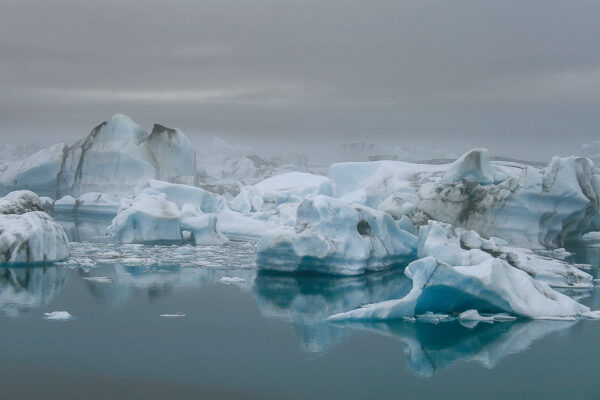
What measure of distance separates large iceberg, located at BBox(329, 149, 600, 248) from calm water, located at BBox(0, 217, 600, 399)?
5.94m

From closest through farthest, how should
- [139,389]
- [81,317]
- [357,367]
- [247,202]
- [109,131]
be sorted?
[139,389] < [357,367] < [81,317] < [247,202] < [109,131]

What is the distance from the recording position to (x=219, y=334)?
8055 mm

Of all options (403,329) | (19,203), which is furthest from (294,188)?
(403,329)

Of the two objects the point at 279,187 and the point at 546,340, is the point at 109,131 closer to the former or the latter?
the point at 279,187

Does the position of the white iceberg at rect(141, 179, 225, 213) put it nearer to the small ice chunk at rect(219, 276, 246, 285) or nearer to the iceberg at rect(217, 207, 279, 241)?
the iceberg at rect(217, 207, 279, 241)

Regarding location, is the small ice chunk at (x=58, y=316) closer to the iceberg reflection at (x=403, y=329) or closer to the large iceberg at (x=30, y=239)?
the iceberg reflection at (x=403, y=329)

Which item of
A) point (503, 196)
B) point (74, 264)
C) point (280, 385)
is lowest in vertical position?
point (280, 385)

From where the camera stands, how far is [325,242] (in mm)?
11914

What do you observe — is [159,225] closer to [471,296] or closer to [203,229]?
[203,229]

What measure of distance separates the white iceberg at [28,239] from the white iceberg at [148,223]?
3667mm

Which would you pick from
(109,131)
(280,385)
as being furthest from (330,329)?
(109,131)

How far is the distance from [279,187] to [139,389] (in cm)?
1800

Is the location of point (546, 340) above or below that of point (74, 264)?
below

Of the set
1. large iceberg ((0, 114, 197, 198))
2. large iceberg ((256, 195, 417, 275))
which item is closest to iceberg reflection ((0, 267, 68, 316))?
large iceberg ((256, 195, 417, 275))
